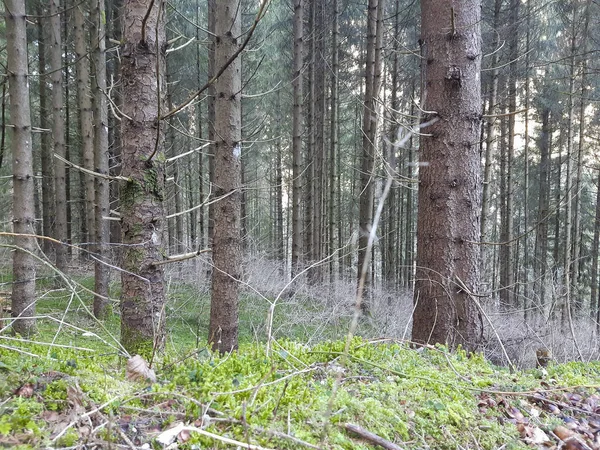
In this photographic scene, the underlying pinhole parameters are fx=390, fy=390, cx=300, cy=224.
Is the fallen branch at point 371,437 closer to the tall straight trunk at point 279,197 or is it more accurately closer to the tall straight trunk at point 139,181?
the tall straight trunk at point 139,181

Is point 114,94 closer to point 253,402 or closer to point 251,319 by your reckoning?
point 251,319

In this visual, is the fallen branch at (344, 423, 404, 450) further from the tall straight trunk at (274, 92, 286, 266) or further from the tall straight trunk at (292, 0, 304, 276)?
the tall straight trunk at (274, 92, 286, 266)

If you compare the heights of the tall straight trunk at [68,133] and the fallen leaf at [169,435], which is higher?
the tall straight trunk at [68,133]

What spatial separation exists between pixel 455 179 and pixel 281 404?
103 inches

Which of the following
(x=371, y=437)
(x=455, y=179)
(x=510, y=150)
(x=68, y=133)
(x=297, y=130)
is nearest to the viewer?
(x=371, y=437)

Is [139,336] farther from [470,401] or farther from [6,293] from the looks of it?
[6,293]

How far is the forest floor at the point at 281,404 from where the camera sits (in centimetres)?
124

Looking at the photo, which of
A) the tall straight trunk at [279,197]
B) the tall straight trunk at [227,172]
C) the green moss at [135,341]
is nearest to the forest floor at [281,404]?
the green moss at [135,341]

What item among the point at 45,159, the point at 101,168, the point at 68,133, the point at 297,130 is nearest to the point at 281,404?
the point at 101,168

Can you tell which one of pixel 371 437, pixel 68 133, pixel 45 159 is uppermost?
pixel 68 133

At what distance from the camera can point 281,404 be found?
150cm

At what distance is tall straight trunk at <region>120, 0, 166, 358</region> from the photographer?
2646 mm

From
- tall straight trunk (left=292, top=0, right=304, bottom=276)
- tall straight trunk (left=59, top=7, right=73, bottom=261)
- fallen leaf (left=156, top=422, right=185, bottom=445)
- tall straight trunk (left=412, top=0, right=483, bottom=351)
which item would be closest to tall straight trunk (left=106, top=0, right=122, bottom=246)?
tall straight trunk (left=59, top=7, right=73, bottom=261)

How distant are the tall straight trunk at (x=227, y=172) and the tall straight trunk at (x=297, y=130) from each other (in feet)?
12.9
